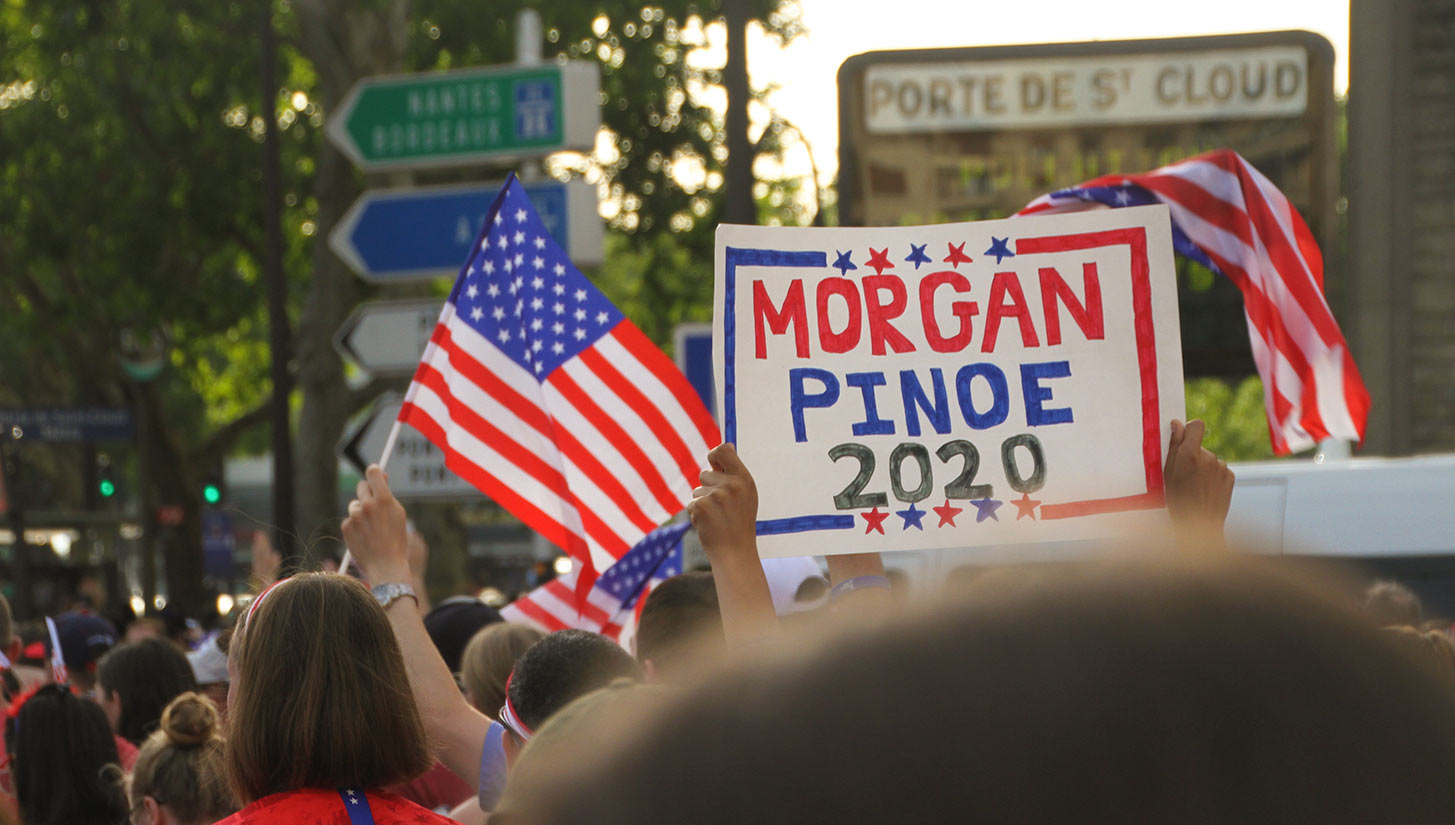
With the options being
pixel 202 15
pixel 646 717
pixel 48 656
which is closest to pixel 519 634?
pixel 646 717

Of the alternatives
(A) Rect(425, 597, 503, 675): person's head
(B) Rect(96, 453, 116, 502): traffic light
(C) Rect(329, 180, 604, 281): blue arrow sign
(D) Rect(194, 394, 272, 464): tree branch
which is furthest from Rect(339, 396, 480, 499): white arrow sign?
(D) Rect(194, 394, 272, 464): tree branch

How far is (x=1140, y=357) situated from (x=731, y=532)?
940mm

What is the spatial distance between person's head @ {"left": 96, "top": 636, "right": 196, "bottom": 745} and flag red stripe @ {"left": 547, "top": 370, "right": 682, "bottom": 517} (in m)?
1.60

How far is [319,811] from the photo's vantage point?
2430 millimetres

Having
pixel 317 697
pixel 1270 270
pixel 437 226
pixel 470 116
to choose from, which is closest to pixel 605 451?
pixel 1270 270

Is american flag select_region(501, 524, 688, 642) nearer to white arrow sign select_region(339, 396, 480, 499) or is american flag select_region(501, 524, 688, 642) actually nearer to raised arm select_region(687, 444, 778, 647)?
raised arm select_region(687, 444, 778, 647)

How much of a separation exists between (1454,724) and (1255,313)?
472cm

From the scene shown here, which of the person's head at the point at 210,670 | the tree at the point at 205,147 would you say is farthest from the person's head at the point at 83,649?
the tree at the point at 205,147

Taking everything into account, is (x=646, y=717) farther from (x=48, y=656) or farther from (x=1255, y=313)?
(x=48, y=656)

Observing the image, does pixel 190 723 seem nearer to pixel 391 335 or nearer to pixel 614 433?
pixel 614 433

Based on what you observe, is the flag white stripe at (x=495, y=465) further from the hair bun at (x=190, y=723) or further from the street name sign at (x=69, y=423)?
the street name sign at (x=69, y=423)

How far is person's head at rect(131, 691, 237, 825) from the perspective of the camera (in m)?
3.79

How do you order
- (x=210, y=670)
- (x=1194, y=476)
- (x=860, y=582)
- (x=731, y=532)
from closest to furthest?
(x=731, y=532), (x=1194, y=476), (x=860, y=582), (x=210, y=670)

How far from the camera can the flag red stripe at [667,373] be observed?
4969 mm
